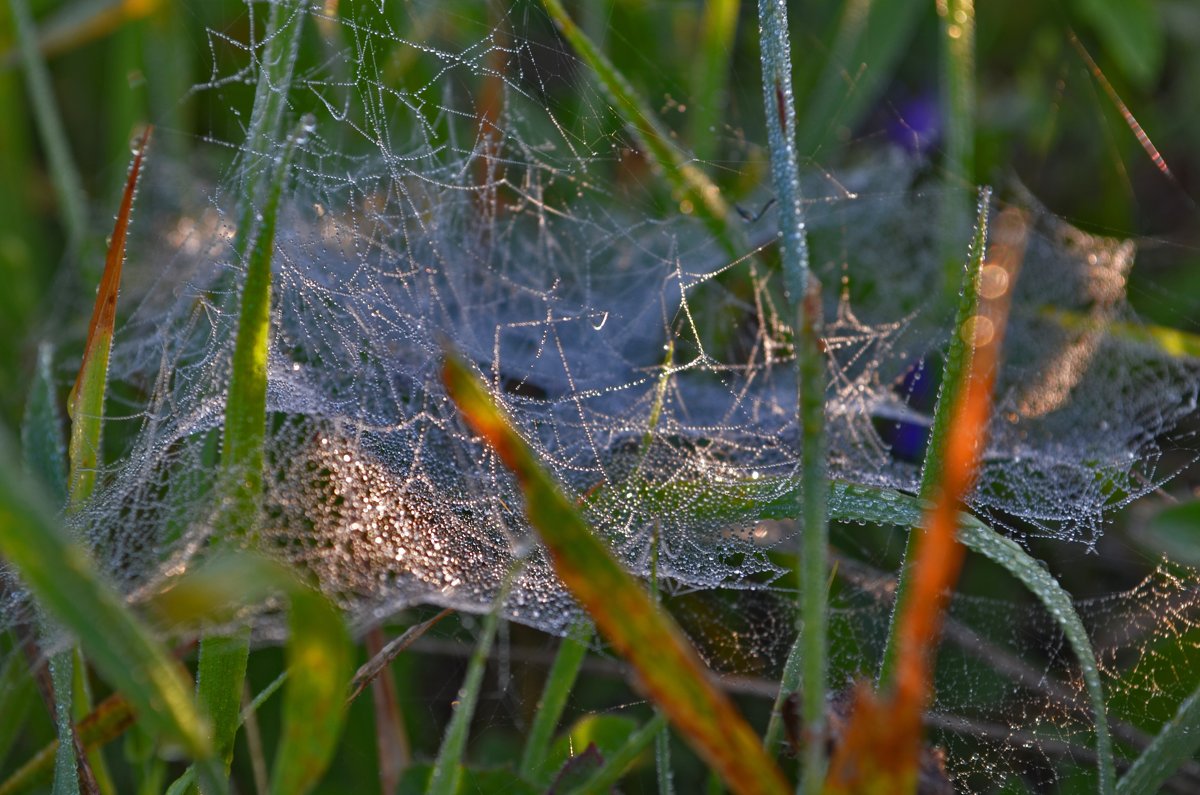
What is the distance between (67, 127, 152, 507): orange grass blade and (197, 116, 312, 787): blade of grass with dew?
0.88 ft

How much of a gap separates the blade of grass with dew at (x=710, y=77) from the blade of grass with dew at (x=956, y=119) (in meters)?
0.48

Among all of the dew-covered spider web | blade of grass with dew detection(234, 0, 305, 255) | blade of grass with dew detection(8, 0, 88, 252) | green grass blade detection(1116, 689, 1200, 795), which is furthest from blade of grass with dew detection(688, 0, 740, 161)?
green grass blade detection(1116, 689, 1200, 795)

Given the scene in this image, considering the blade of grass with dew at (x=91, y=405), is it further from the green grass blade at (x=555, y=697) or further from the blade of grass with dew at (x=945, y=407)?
the blade of grass with dew at (x=945, y=407)

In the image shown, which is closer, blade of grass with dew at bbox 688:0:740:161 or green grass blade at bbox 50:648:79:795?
green grass blade at bbox 50:648:79:795

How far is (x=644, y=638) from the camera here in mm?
721

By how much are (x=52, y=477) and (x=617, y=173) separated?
5.24 feet

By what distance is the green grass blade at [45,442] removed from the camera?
139 centimetres

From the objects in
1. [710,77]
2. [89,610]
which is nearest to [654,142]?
[710,77]

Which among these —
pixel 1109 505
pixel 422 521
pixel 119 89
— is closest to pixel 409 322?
pixel 422 521

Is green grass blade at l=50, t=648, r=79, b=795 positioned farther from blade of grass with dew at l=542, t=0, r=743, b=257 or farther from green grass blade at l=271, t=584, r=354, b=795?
blade of grass with dew at l=542, t=0, r=743, b=257

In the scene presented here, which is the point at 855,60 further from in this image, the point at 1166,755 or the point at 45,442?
the point at 45,442

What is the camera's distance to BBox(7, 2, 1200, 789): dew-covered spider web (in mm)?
1402

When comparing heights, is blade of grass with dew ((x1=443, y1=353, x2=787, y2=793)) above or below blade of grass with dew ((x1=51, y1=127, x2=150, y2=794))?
below

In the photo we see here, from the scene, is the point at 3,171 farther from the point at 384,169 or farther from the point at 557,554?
the point at 557,554
